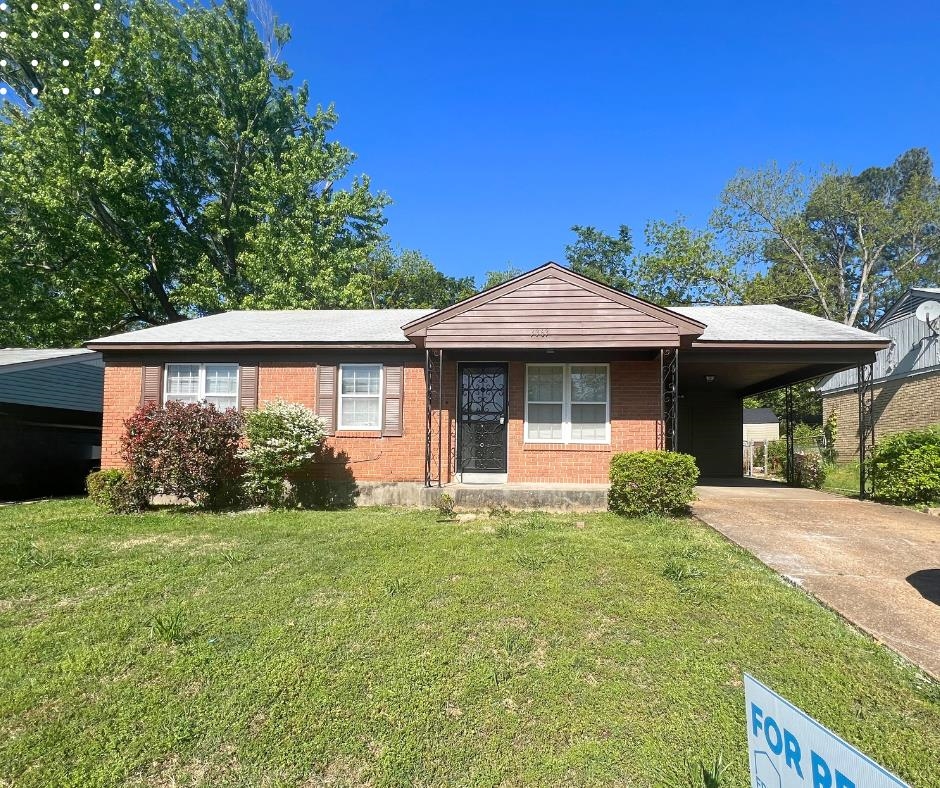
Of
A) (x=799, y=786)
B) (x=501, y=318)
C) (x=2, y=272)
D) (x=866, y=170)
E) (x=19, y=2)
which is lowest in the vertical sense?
(x=799, y=786)

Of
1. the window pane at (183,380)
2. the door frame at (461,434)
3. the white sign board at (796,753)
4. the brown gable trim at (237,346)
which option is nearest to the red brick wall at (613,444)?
the door frame at (461,434)

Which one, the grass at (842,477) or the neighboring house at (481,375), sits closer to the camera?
the neighboring house at (481,375)

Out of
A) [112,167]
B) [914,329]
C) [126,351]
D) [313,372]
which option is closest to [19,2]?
[112,167]

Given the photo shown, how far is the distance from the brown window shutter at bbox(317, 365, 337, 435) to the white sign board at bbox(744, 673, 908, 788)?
10.3 meters

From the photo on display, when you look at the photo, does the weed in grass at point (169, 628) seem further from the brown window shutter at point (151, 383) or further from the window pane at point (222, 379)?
the brown window shutter at point (151, 383)

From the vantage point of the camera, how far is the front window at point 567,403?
10875mm

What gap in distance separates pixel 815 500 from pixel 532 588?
771 cm

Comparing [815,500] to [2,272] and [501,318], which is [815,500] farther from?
[2,272]

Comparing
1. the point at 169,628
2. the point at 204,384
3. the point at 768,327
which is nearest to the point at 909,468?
the point at 768,327

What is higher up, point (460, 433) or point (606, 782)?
point (460, 433)

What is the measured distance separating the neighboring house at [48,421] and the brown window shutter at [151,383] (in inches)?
147

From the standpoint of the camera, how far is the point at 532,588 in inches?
205

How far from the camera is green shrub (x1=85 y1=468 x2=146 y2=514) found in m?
9.47

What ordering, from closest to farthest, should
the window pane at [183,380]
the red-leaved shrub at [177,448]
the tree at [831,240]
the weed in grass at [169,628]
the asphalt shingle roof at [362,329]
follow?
the weed in grass at [169,628] → the red-leaved shrub at [177,448] → the asphalt shingle roof at [362,329] → the window pane at [183,380] → the tree at [831,240]
